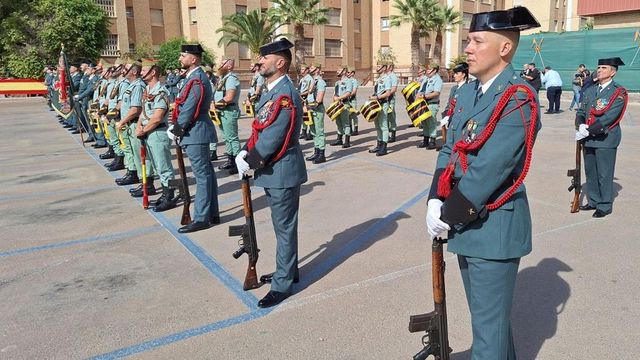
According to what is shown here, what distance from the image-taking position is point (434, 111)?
37.9 ft

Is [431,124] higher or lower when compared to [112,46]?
lower

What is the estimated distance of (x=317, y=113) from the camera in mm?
10805

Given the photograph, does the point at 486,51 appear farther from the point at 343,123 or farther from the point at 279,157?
the point at 343,123

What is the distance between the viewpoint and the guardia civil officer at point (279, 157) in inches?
156

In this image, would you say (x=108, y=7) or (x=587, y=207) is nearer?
(x=587, y=207)

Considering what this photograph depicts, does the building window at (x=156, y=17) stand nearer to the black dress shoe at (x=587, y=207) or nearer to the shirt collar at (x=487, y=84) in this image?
the black dress shoe at (x=587, y=207)

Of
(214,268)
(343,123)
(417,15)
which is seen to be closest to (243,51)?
(417,15)

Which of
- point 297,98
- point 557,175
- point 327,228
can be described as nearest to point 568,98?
point 557,175

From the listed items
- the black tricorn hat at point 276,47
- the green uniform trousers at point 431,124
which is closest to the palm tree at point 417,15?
the green uniform trousers at point 431,124

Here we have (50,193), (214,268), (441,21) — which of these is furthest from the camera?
(441,21)

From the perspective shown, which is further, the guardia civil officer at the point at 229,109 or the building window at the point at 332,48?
the building window at the point at 332,48

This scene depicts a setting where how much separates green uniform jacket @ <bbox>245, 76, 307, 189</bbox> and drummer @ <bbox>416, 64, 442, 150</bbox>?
7671mm

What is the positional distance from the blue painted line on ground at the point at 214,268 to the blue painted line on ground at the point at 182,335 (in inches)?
5.6

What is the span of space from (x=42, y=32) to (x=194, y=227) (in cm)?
3917
